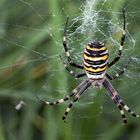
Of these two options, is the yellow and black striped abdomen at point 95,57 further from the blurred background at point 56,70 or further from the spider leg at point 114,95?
the spider leg at point 114,95

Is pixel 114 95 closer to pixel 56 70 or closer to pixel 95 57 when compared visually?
pixel 56 70

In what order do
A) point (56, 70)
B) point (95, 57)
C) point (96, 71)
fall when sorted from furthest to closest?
point (56, 70) → point (96, 71) → point (95, 57)

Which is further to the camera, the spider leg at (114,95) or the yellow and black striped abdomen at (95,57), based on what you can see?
the spider leg at (114,95)

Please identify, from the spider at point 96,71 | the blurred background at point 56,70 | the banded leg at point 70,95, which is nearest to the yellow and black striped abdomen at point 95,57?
the spider at point 96,71

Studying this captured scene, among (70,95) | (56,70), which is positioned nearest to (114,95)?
(70,95)

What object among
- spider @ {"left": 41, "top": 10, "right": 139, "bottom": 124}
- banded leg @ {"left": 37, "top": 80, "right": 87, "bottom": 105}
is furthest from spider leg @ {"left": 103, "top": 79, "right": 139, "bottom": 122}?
banded leg @ {"left": 37, "top": 80, "right": 87, "bottom": 105}

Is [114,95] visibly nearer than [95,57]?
No

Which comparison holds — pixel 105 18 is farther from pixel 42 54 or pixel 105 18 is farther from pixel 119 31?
pixel 42 54
